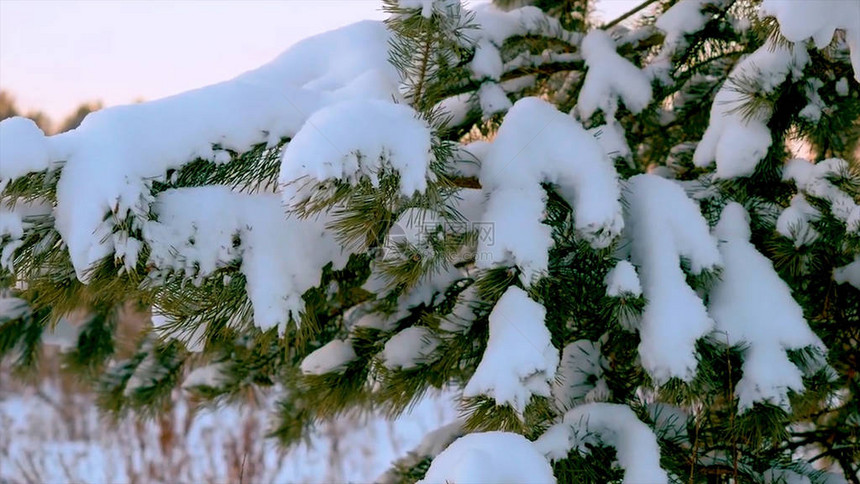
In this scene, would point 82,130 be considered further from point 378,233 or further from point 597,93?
point 597,93

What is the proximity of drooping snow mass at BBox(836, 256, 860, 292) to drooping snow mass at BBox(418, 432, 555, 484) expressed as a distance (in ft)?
3.45

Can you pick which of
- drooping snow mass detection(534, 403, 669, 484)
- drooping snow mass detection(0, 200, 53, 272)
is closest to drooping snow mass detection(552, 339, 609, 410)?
drooping snow mass detection(534, 403, 669, 484)

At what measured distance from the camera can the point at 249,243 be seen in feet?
3.64

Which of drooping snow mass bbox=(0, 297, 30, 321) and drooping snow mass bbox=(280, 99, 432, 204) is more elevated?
drooping snow mass bbox=(280, 99, 432, 204)

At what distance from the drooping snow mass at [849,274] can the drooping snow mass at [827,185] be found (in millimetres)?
→ 235

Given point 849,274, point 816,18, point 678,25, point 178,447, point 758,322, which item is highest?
point 816,18

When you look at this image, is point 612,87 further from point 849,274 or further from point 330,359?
point 330,359

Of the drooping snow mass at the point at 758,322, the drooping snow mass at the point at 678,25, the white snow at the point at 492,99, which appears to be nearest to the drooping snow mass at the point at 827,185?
the drooping snow mass at the point at 758,322

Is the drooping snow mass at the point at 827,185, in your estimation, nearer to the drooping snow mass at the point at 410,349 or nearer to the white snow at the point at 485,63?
the white snow at the point at 485,63

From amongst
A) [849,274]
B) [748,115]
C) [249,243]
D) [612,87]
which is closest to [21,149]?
[249,243]

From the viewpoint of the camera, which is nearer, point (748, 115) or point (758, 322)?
point (758, 322)

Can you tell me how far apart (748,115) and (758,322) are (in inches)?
20.6

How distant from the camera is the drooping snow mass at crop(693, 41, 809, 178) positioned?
150cm

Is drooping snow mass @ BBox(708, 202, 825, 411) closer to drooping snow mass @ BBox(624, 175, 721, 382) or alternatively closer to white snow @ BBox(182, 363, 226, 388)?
drooping snow mass @ BBox(624, 175, 721, 382)
